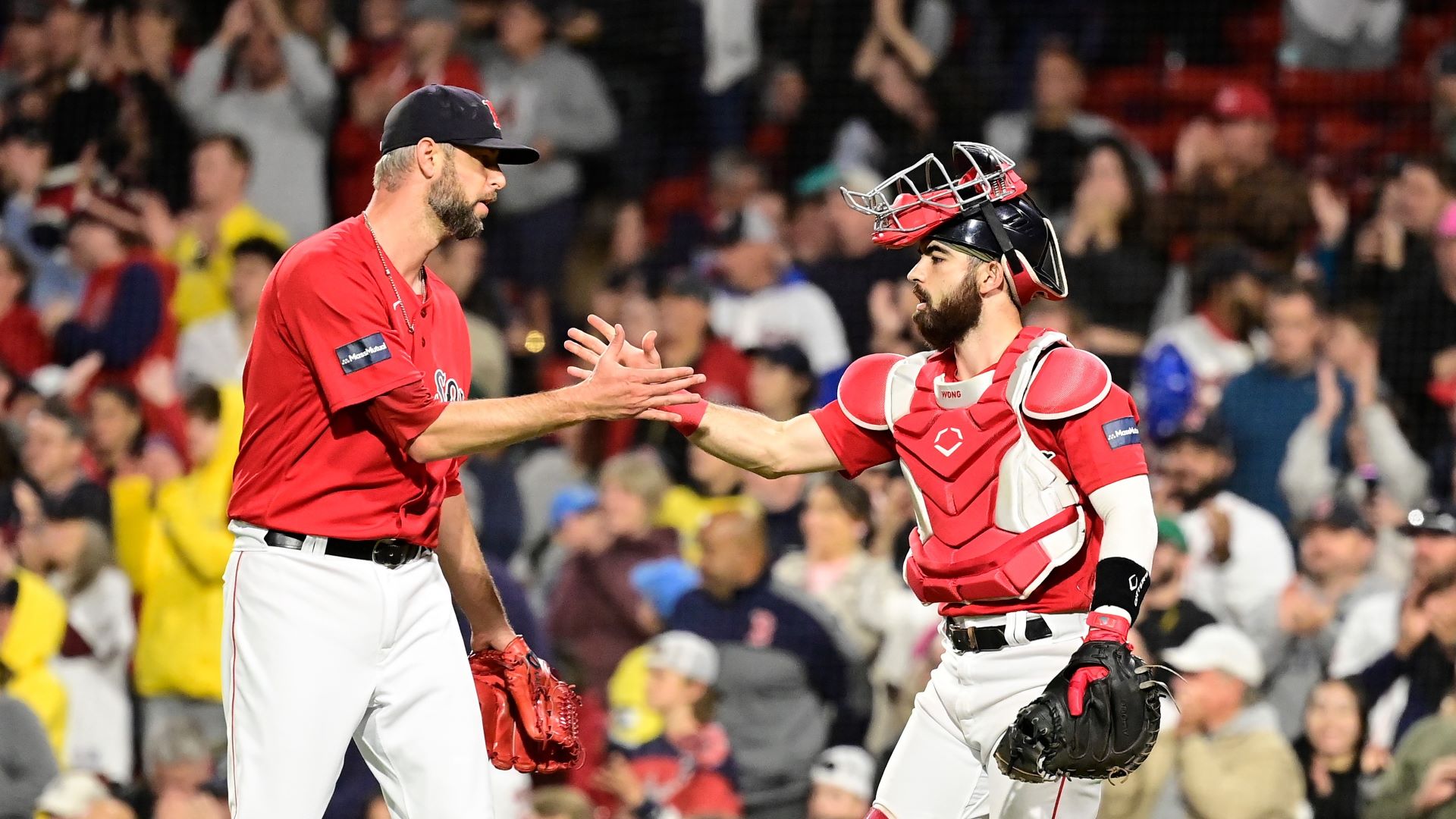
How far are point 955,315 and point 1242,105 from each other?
211 inches

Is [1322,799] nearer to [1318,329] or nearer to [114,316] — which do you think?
[1318,329]

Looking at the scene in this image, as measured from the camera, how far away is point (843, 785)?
23.0 feet

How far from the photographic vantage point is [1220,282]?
8.52 metres

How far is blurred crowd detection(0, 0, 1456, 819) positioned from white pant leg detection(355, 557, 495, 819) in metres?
2.48

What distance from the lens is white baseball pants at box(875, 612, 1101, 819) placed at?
4.39m

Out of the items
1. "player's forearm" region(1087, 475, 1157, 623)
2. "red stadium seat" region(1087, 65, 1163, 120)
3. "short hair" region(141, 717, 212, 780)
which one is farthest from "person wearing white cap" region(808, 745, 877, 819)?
"red stadium seat" region(1087, 65, 1163, 120)

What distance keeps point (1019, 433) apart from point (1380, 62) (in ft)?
20.1

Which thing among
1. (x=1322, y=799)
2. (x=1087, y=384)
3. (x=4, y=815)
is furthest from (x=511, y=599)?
(x=1087, y=384)

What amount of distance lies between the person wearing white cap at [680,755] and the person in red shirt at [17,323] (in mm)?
4274

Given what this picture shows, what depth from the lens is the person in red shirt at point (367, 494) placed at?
13.9 ft

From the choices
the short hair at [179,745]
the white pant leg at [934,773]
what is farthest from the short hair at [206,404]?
the white pant leg at [934,773]

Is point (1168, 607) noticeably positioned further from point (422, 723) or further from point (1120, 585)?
point (422, 723)

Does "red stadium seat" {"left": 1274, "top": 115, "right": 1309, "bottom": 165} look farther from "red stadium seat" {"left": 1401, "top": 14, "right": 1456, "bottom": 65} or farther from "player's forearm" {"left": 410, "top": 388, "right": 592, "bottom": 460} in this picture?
"player's forearm" {"left": 410, "top": 388, "right": 592, "bottom": 460}

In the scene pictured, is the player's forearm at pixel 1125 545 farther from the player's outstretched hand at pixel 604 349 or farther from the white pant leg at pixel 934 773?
the player's outstretched hand at pixel 604 349
